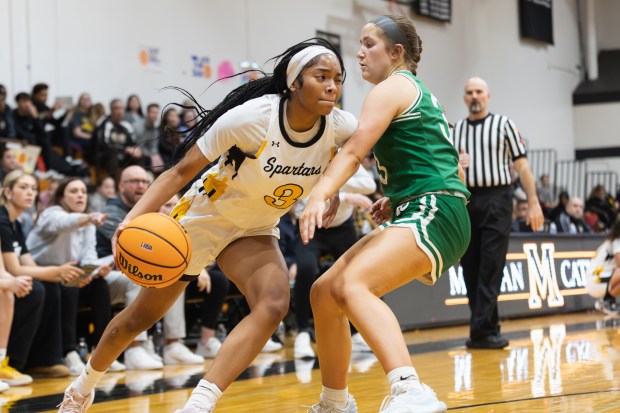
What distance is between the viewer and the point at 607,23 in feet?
82.1

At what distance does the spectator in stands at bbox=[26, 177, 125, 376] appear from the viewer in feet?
23.8

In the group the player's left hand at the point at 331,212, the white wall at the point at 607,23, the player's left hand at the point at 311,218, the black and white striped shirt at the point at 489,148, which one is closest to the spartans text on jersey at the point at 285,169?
the player's left hand at the point at 331,212

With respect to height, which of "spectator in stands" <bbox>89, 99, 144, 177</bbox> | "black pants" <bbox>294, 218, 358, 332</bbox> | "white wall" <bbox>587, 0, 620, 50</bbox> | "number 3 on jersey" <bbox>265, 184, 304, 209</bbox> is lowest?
"black pants" <bbox>294, 218, 358, 332</bbox>

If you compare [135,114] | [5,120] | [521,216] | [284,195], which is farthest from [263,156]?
[521,216]

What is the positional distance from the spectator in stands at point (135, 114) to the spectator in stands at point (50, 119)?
1.01 meters

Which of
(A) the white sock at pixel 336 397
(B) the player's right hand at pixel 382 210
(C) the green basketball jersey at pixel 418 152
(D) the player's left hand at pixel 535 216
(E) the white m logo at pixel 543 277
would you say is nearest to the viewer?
(C) the green basketball jersey at pixel 418 152

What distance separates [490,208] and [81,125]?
6592 millimetres

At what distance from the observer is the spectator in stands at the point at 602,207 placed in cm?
1823

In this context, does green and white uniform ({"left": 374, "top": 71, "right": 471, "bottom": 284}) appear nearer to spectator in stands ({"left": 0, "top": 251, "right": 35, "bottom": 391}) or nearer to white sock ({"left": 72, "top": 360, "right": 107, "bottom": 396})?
white sock ({"left": 72, "top": 360, "right": 107, "bottom": 396})

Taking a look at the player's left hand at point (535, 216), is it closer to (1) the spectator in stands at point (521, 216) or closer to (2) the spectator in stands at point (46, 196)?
(2) the spectator in stands at point (46, 196)

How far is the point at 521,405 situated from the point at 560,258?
762cm

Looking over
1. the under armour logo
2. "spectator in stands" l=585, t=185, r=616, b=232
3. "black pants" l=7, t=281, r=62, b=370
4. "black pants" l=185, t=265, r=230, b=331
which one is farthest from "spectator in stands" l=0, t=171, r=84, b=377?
"spectator in stands" l=585, t=185, r=616, b=232

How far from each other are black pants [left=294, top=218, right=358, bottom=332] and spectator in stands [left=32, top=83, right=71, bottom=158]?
202 inches

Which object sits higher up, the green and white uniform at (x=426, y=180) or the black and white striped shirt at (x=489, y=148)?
the black and white striped shirt at (x=489, y=148)
